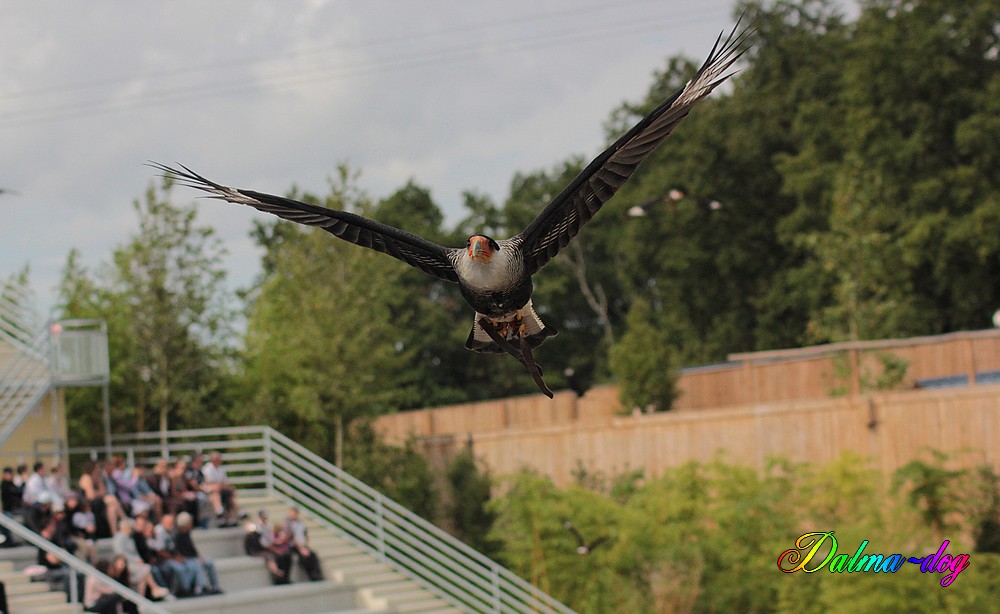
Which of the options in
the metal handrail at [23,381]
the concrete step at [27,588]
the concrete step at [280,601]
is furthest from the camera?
the metal handrail at [23,381]

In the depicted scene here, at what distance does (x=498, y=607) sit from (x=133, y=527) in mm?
5129

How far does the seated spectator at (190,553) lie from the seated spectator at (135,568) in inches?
36.3

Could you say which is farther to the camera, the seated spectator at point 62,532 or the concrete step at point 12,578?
the seated spectator at point 62,532

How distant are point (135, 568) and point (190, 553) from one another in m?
1.40

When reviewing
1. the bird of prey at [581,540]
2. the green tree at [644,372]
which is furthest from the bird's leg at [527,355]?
the green tree at [644,372]

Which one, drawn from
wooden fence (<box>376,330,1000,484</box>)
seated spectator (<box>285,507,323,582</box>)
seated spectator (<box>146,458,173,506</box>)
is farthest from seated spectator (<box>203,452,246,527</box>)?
wooden fence (<box>376,330,1000,484</box>)

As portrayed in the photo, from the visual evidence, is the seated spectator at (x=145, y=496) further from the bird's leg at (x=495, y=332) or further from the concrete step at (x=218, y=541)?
the bird's leg at (x=495, y=332)

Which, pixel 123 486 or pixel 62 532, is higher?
pixel 123 486

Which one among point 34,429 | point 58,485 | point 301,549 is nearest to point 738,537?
point 301,549

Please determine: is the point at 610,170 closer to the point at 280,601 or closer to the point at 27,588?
the point at 27,588

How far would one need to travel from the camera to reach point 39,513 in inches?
581

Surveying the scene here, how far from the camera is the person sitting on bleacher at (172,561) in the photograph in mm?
14812

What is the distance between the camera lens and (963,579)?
1388 centimetres

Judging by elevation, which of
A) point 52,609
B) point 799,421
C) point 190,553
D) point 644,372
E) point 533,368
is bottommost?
point 52,609
